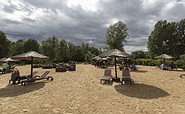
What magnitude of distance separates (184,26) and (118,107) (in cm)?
5219

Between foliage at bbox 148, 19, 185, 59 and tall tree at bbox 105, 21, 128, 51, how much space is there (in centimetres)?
851

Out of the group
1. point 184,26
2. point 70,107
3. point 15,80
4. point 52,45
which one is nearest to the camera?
point 70,107

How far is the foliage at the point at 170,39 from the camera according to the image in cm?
5462

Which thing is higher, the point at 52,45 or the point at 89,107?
the point at 52,45

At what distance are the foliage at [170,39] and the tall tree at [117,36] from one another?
8.51 m

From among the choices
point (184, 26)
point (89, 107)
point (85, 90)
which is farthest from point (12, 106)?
point (184, 26)

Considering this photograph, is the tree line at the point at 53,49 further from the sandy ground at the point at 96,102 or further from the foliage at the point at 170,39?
the sandy ground at the point at 96,102

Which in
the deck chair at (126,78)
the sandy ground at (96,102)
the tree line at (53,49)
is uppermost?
the tree line at (53,49)

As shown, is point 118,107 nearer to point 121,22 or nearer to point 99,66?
point 99,66

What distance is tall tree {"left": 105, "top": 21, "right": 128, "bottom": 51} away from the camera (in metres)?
54.8

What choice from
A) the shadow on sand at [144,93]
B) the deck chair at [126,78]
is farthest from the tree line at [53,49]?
the shadow on sand at [144,93]

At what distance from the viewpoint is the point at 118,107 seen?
28.5ft

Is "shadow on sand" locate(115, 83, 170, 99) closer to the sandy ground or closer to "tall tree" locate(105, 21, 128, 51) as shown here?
the sandy ground

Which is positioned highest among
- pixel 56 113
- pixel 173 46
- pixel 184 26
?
pixel 184 26
